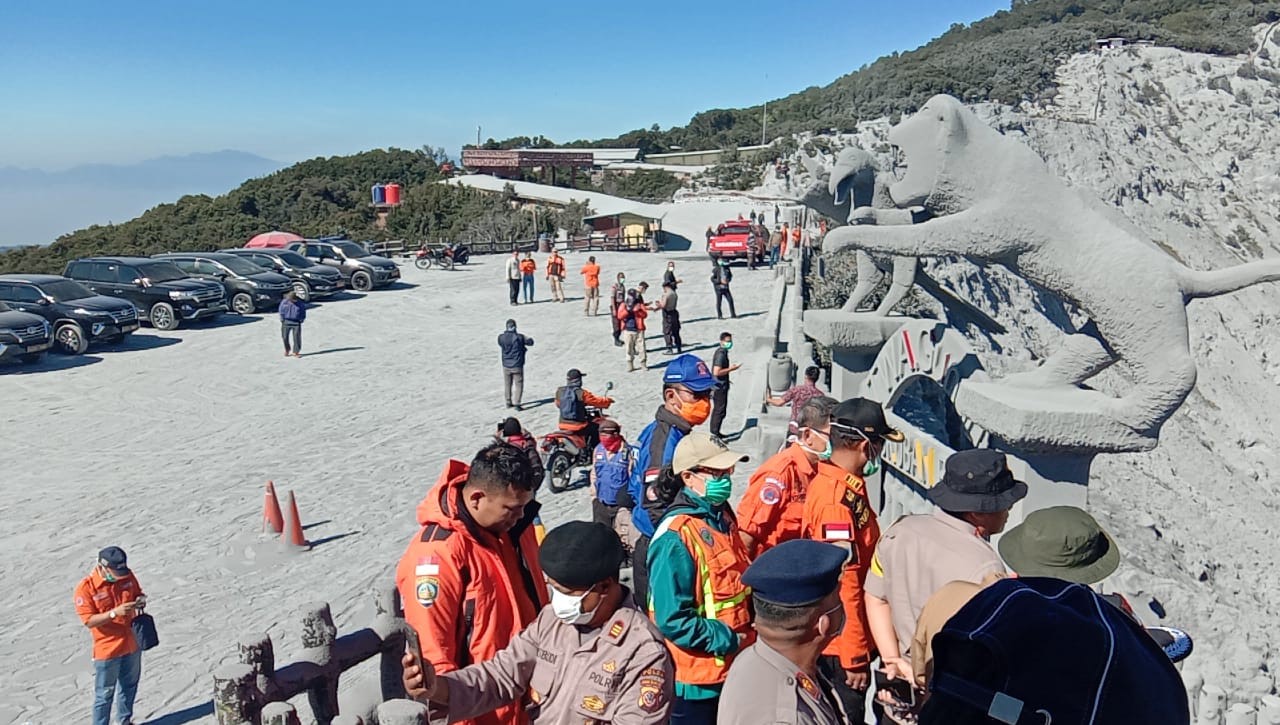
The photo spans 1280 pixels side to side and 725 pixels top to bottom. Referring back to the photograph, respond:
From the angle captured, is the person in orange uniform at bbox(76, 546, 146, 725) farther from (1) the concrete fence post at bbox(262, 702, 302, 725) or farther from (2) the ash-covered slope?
(2) the ash-covered slope

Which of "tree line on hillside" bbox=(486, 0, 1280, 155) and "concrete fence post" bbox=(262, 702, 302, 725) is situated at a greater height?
"tree line on hillside" bbox=(486, 0, 1280, 155)

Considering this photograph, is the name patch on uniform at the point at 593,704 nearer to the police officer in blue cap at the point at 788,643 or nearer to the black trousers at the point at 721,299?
the police officer in blue cap at the point at 788,643

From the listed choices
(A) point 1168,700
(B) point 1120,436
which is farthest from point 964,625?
(B) point 1120,436

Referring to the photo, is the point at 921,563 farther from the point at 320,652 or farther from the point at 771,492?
the point at 320,652

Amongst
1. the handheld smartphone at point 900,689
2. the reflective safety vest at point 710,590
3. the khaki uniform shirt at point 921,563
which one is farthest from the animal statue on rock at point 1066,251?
the reflective safety vest at point 710,590

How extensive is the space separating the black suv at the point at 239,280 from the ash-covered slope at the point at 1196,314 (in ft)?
49.1

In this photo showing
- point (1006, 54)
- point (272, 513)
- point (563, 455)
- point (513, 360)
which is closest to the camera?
point (272, 513)

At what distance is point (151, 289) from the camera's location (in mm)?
21938

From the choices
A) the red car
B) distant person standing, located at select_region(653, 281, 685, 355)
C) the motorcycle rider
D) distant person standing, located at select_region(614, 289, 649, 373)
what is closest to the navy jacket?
distant person standing, located at select_region(614, 289, 649, 373)

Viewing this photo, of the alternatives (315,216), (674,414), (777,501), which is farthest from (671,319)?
(315,216)

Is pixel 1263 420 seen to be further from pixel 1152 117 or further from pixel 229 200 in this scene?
pixel 229 200

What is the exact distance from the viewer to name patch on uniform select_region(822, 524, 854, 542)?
4.28 m

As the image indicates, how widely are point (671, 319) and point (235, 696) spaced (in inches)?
608

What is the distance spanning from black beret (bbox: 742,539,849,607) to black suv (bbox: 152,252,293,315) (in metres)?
24.1
